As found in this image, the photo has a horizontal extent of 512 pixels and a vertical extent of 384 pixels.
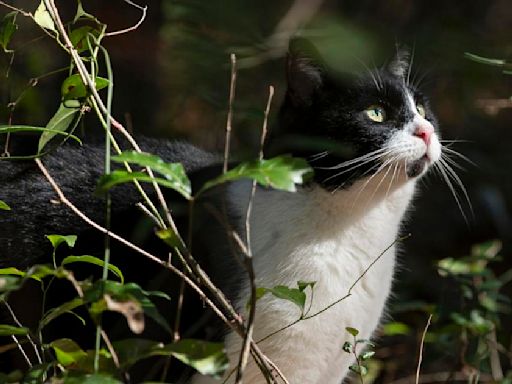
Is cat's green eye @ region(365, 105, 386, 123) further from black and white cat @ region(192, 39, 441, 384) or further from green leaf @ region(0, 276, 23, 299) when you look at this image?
green leaf @ region(0, 276, 23, 299)

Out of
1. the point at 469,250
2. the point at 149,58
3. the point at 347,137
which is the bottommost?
the point at 469,250

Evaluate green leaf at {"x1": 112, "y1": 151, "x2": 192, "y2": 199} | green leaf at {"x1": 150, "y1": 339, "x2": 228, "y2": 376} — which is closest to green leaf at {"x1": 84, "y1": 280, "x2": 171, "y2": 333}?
green leaf at {"x1": 150, "y1": 339, "x2": 228, "y2": 376}

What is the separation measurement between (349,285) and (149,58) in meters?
2.62

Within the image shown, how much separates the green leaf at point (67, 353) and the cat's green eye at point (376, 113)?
1039 mm

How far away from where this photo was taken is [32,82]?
1.99 meters

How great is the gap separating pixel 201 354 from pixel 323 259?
2.99 ft

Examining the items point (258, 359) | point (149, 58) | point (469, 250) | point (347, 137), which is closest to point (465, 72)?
point (347, 137)

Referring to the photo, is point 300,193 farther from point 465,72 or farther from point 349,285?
point 465,72

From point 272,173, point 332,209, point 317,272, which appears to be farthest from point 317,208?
point 272,173

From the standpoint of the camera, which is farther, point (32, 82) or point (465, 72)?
point (465, 72)

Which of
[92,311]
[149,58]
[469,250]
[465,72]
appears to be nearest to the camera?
[92,311]

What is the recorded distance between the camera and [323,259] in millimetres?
2326

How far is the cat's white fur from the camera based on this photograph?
2.25 m

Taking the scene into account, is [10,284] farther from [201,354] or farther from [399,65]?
[399,65]
